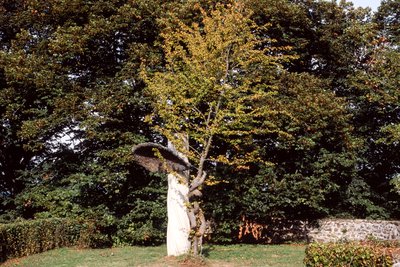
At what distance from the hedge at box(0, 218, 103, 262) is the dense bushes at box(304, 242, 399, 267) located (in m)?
9.83

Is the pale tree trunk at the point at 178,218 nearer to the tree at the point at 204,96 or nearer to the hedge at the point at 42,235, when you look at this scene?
the tree at the point at 204,96

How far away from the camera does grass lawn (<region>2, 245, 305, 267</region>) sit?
40.2ft

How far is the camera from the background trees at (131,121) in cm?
1747

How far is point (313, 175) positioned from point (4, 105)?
14.2m

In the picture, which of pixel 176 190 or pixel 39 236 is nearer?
pixel 176 190

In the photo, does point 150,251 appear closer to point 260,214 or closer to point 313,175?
point 260,214

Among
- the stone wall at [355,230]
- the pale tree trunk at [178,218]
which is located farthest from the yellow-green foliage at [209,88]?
the stone wall at [355,230]

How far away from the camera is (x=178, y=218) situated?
13.2 meters

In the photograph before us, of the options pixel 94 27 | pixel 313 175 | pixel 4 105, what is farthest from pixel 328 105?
pixel 4 105

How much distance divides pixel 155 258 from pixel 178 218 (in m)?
1.51

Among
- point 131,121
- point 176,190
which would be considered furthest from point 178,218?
point 131,121

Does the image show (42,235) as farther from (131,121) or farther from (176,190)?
(176,190)

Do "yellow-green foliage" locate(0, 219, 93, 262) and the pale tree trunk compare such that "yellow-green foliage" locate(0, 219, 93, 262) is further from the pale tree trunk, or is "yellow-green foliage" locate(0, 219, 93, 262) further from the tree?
the tree

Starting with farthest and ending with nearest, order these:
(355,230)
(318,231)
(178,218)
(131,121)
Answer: (318,231) → (131,121) → (355,230) → (178,218)
